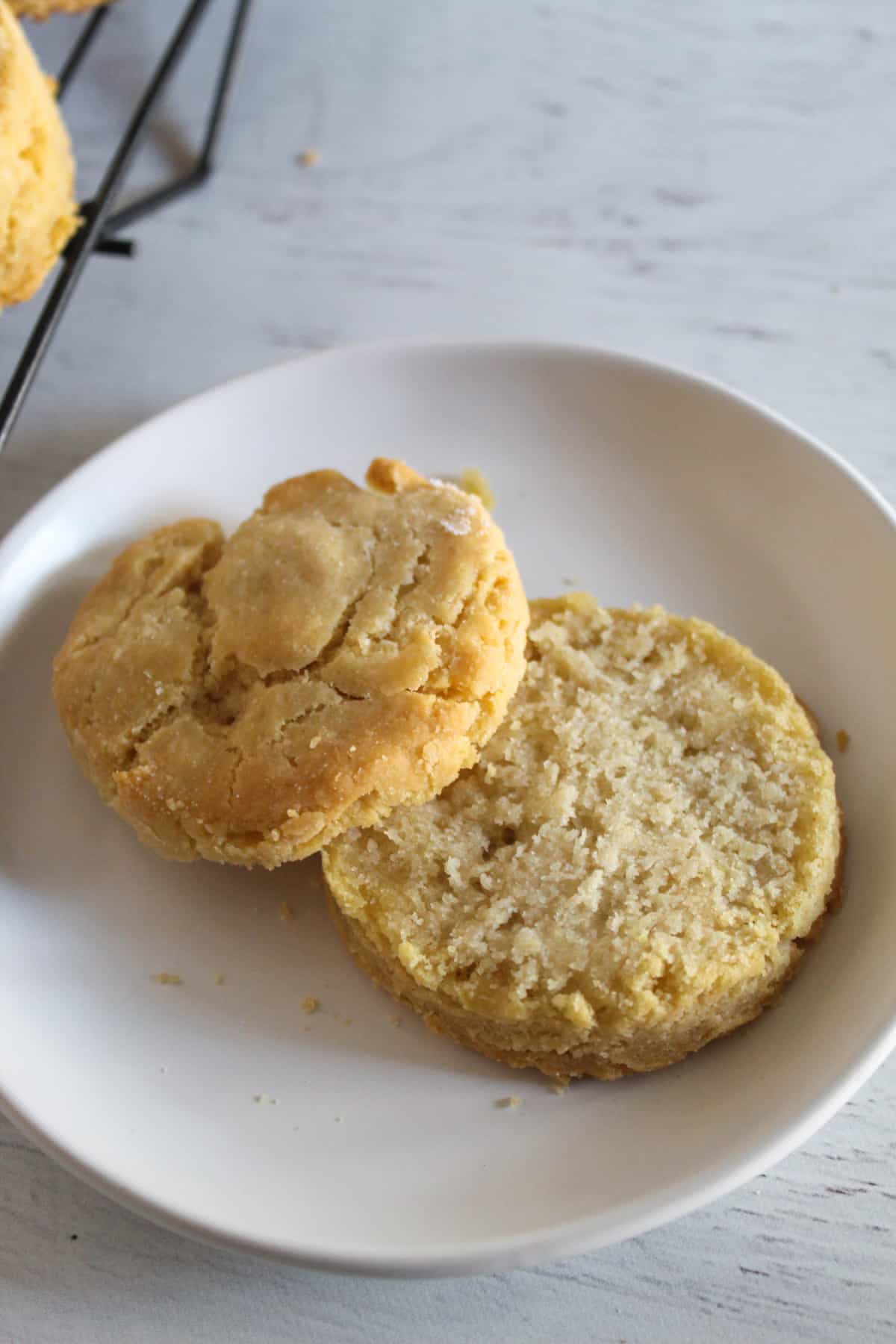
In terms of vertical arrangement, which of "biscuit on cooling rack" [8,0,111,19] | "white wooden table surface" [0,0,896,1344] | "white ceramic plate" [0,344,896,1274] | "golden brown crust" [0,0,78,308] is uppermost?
"biscuit on cooling rack" [8,0,111,19]

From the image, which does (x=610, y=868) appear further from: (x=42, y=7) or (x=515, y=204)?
(x=42, y=7)

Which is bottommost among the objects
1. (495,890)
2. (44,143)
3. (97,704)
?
(495,890)

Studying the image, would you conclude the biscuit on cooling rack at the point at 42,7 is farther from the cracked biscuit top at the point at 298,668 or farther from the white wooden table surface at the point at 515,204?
the cracked biscuit top at the point at 298,668

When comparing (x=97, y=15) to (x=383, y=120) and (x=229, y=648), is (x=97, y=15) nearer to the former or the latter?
(x=383, y=120)

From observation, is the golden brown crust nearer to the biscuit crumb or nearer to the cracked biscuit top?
the cracked biscuit top

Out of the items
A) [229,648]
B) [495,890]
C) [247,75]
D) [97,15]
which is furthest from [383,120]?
[495,890]

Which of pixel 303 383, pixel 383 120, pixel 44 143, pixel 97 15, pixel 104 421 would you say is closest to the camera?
pixel 44 143

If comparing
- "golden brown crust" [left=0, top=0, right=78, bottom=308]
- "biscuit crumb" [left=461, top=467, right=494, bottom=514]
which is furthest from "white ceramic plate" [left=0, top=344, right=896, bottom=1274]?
"golden brown crust" [left=0, top=0, right=78, bottom=308]

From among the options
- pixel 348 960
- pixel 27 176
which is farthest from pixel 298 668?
pixel 27 176

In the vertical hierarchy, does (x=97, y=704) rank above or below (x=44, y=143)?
below
